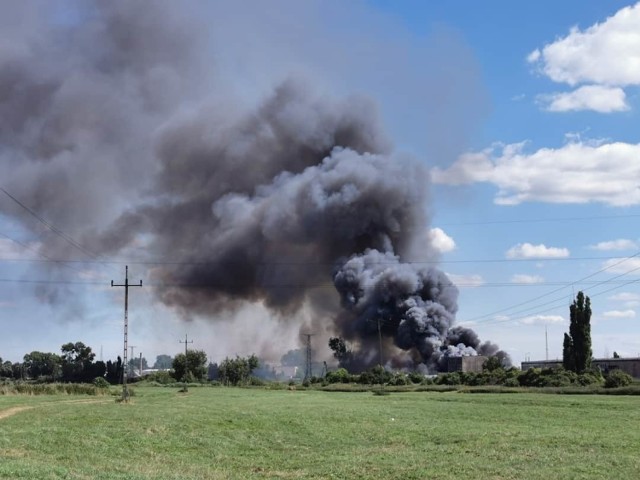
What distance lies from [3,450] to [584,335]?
96.3 m

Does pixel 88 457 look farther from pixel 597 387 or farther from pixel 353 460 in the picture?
pixel 597 387

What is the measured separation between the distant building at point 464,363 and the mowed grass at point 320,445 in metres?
91.7

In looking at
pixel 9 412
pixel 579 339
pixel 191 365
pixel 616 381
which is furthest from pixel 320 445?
pixel 191 365

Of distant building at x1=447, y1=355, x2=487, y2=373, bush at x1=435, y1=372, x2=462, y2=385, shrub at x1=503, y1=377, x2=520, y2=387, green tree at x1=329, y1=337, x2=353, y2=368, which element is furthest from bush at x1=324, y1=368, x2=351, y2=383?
shrub at x1=503, y1=377, x2=520, y2=387

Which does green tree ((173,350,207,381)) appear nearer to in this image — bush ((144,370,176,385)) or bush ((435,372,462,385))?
bush ((144,370,176,385))

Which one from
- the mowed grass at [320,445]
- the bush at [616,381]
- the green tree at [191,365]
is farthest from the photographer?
the green tree at [191,365]

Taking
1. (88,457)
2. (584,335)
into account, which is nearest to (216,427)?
(88,457)

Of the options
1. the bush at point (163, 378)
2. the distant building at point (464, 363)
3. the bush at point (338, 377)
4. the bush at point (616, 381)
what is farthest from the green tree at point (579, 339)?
the bush at point (163, 378)

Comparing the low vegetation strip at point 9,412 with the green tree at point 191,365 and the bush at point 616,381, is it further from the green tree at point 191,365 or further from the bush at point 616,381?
the green tree at point 191,365

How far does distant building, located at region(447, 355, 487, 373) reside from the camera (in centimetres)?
14000

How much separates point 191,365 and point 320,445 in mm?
134581

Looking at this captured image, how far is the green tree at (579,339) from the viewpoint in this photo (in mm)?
108375

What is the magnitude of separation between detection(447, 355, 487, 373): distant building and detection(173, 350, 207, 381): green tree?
5446 cm

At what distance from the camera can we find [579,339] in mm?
109562
